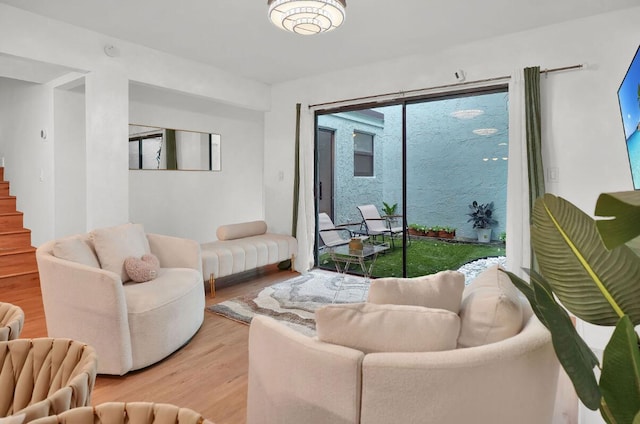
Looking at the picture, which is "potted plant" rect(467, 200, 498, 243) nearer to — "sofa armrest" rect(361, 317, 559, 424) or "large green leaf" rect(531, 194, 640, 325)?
"sofa armrest" rect(361, 317, 559, 424)

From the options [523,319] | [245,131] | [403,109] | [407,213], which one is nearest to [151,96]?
[245,131]

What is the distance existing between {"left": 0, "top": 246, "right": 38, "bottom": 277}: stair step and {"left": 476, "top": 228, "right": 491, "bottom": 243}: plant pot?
5.10 m

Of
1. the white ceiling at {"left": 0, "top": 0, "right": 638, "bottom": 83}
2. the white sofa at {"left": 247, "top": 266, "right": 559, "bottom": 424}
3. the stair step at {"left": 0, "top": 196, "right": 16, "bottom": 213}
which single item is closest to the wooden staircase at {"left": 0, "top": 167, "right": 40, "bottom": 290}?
the stair step at {"left": 0, "top": 196, "right": 16, "bottom": 213}

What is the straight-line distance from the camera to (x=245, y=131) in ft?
20.8

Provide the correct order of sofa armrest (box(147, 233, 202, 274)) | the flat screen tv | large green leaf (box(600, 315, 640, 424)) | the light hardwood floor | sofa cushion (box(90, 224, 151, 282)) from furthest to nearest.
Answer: sofa armrest (box(147, 233, 202, 274)) → sofa cushion (box(90, 224, 151, 282)) → the light hardwood floor → the flat screen tv → large green leaf (box(600, 315, 640, 424))

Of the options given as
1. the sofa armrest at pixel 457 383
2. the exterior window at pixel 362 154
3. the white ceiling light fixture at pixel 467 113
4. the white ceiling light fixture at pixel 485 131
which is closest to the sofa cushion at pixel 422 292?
the sofa armrest at pixel 457 383

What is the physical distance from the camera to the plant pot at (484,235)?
4082 mm

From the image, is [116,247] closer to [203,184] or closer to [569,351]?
[203,184]

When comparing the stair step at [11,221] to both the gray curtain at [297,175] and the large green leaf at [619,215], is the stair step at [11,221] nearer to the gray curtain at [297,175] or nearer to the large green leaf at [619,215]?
the gray curtain at [297,175]

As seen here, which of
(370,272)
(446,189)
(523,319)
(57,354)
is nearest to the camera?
(57,354)

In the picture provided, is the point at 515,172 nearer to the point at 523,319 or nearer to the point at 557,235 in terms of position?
the point at 523,319

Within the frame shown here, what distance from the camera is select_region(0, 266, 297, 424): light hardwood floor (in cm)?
209

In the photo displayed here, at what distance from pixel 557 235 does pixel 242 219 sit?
5.89 m

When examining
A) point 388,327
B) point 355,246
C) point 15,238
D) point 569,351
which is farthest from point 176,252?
point 569,351
